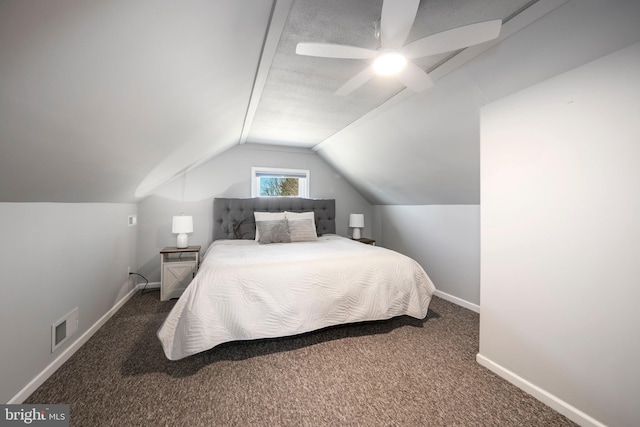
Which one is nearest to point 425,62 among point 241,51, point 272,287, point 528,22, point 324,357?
point 528,22

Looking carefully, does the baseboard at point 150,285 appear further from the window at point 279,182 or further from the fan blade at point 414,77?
the fan blade at point 414,77

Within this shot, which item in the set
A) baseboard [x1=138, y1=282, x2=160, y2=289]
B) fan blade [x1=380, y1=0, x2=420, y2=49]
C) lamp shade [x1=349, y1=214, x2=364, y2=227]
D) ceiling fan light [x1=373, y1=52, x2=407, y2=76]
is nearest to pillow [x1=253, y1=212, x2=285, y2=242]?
lamp shade [x1=349, y1=214, x2=364, y2=227]

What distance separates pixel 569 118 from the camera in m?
1.42

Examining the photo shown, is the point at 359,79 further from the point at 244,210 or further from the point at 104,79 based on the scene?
the point at 244,210

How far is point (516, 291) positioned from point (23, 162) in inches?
111

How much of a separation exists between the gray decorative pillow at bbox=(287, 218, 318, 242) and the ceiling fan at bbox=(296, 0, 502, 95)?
2.24 metres

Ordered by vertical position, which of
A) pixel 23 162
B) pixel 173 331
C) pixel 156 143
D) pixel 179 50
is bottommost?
pixel 173 331

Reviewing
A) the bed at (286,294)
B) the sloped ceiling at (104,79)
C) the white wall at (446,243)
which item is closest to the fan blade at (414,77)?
the sloped ceiling at (104,79)

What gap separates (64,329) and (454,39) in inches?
123

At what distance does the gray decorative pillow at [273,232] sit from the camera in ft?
11.0

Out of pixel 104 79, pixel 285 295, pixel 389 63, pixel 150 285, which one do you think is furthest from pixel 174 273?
pixel 389 63

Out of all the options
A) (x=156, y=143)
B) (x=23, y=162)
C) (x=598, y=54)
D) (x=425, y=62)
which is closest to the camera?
(x=23, y=162)

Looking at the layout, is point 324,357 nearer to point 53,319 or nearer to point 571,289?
point 571,289

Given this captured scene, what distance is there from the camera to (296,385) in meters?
1.65
